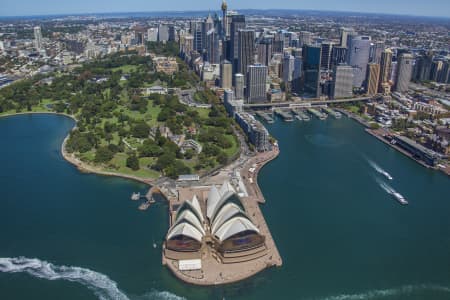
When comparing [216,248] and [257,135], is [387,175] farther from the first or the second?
[216,248]

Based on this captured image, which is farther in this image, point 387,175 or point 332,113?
point 332,113

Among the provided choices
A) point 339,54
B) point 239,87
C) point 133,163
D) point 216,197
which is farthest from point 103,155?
point 339,54

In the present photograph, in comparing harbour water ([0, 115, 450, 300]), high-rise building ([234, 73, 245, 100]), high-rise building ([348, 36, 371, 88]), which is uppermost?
high-rise building ([348, 36, 371, 88])

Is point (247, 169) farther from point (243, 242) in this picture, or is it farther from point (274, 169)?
point (243, 242)

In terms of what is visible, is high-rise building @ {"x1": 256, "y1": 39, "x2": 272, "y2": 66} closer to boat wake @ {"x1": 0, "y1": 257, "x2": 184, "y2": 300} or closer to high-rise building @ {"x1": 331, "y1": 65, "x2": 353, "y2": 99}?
high-rise building @ {"x1": 331, "y1": 65, "x2": 353, "y2": 99}

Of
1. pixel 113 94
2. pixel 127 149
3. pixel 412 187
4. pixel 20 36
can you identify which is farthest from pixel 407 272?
pixel 20 36

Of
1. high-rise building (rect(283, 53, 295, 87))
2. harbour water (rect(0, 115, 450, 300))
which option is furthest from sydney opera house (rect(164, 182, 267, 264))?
high-rise building (rect(283, 53, 295, 87))

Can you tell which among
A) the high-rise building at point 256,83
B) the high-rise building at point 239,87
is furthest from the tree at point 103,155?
the high-rise building at point 256,83
